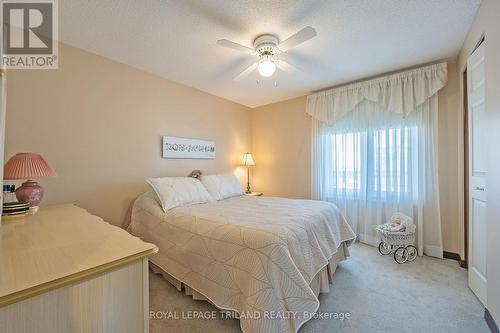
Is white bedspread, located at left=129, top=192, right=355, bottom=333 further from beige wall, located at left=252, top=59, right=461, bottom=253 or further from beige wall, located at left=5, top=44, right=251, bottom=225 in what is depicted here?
beige wall, located at left=252, top=59, right=461, bottom=253

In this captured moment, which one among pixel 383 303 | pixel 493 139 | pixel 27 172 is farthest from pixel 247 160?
pixel 493 139

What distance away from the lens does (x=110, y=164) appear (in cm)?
246

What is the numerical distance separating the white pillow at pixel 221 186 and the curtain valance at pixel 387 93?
5.90ft

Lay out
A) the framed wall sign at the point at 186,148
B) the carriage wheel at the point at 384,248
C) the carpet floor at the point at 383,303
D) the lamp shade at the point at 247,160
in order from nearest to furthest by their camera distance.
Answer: the carpet floor at the point at 383,303, the carriage wheel at the point at 384,248, the framed wall sign at the point at 186,148, the lamp shade at the point at 247,160

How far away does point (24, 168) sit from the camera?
1534 mm

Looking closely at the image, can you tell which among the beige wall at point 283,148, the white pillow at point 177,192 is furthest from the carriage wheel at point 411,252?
the white pillow at point 177,192

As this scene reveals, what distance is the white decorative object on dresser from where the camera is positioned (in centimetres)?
63

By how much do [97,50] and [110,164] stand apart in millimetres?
1269

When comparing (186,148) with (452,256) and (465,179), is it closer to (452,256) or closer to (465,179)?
(465,179)

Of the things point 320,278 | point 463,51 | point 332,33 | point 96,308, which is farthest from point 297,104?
point 96,308

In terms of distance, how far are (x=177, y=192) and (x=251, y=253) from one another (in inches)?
52.8

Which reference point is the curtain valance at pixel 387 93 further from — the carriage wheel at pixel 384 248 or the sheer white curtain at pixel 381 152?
the carriage wheel at pixel 384 248

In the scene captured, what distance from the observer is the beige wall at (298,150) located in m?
2.55

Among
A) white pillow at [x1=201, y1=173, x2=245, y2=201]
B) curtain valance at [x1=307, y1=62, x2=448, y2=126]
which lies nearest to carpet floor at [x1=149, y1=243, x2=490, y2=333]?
white pillow at [x1=201, y1=173, x2=245, y2=201]
